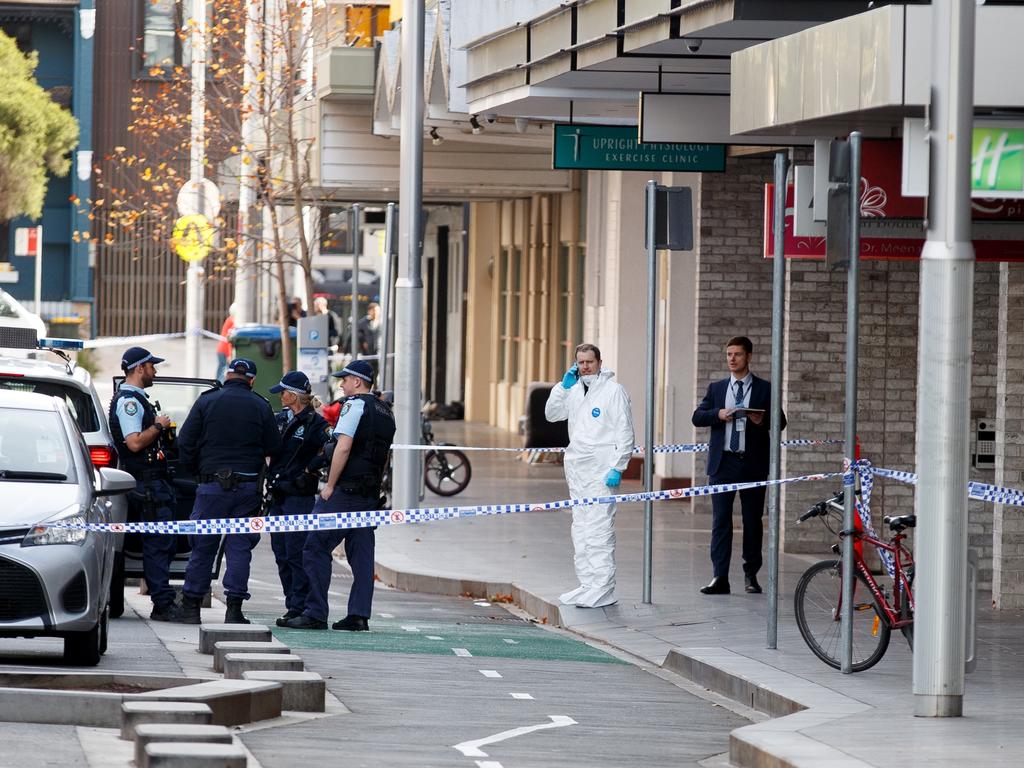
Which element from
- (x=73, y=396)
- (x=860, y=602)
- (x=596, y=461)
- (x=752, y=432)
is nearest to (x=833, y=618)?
(x=860, y=602)

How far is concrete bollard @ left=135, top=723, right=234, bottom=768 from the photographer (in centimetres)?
823

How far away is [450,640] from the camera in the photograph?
1357 cm

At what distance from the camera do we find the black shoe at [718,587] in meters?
15.5

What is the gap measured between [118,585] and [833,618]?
15.1 feet

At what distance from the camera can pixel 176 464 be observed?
48.9 ft

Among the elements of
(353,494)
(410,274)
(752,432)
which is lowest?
(353,494)

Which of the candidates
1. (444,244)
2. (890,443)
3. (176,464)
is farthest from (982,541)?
(444,244)

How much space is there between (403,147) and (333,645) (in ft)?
31.1

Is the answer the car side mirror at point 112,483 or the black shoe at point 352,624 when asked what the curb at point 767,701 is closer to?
the black shoe at point 352,624

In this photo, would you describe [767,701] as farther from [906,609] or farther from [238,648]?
[238,648]

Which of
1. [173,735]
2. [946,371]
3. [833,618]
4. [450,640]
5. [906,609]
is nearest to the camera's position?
[173,735]

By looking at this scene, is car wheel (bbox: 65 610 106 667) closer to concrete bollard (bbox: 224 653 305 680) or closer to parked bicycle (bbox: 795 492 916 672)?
concrete bollard (bbox: 224 653 305 680)

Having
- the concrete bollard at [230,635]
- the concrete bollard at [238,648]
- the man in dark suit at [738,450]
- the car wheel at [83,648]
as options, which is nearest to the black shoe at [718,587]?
the man in dark suit at [738,450]

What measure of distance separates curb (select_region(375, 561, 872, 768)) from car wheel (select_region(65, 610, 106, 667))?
333 cm
